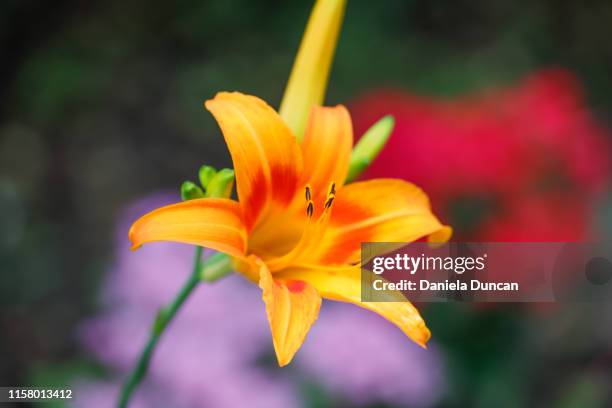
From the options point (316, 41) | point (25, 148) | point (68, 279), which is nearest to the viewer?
point (316, 41)

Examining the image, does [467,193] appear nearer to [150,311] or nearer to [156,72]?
[150,311]

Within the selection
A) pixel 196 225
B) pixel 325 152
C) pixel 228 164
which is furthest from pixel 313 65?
pixel 228 164

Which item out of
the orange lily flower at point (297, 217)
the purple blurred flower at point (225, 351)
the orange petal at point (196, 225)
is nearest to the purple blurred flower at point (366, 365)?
the purple blurred flower at point (225, 351)

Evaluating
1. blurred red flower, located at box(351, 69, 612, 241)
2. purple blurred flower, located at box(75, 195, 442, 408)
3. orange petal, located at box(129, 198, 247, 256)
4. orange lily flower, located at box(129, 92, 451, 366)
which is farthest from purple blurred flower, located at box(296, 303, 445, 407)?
orange petal, located at box(129, 198, 247, 256)

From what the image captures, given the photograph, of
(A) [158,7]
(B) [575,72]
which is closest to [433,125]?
(B) [575,72]

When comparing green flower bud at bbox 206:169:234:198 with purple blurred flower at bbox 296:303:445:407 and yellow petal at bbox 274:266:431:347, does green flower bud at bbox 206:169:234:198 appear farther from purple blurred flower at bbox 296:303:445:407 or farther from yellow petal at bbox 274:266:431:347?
purple blurred flower at bbox 296:303:445:407

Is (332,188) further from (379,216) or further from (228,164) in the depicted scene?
(228,164)

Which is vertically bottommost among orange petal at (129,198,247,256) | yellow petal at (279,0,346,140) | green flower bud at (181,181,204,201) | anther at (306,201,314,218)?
orange petal at (129,198,247,256)
